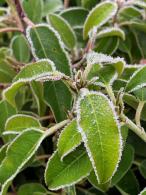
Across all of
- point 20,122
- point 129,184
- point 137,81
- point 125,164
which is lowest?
point 129,184

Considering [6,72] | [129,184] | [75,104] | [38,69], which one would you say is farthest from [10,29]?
[129,184]

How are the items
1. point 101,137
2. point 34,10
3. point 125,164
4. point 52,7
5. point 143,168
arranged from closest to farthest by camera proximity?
1. point 101,137
2. point 125,164
3. point 143,168
4. point 34,10
5. point 52,7

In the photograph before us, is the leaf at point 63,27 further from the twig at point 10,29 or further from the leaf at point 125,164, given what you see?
the leaf at point 125,164

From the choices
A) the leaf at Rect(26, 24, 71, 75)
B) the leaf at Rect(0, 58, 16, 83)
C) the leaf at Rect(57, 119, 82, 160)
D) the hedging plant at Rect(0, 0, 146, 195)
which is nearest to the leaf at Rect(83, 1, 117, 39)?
the hedging plant at Rect(0, 0, 146, 195)

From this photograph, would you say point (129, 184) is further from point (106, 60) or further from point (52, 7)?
point (52, 7)

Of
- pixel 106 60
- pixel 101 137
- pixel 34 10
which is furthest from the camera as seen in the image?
pixel 34 10

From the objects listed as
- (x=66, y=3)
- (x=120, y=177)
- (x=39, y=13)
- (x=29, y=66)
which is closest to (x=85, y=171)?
(x=120, y=177)
